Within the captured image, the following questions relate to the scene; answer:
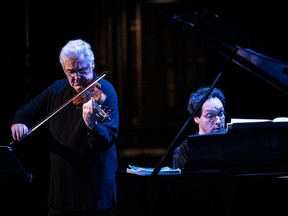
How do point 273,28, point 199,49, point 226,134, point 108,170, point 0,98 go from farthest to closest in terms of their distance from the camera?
1. point 199,49
2. point 273,28
3. point 0,98
4. point 108,170
5. point 226,134

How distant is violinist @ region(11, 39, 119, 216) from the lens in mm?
3262

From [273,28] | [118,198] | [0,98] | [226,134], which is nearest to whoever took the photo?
[226,134]

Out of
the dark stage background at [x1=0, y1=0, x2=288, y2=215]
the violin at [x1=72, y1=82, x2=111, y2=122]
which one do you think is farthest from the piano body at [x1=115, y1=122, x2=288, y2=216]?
the dark stage background at [x1=0, y1=0, x2=288, y2=215]

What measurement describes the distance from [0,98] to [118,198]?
1.51 metres

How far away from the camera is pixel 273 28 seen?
220 inches

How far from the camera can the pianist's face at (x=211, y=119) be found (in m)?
3.43

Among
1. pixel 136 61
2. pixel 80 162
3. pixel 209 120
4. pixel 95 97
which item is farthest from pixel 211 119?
pixel 136 61

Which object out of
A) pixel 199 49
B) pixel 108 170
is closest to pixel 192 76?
pixel 199 49

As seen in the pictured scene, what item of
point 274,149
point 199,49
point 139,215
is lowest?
point 139,215

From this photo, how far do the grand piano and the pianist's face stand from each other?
552mm

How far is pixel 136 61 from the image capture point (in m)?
6.49

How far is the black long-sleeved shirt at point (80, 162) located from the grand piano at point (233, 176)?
0.39 m

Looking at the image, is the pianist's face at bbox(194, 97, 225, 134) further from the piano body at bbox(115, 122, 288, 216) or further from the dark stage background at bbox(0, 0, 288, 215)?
the dark stage background at bbox(0, 0, 288, 215)

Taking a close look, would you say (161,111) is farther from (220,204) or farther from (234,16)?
(220,204)
